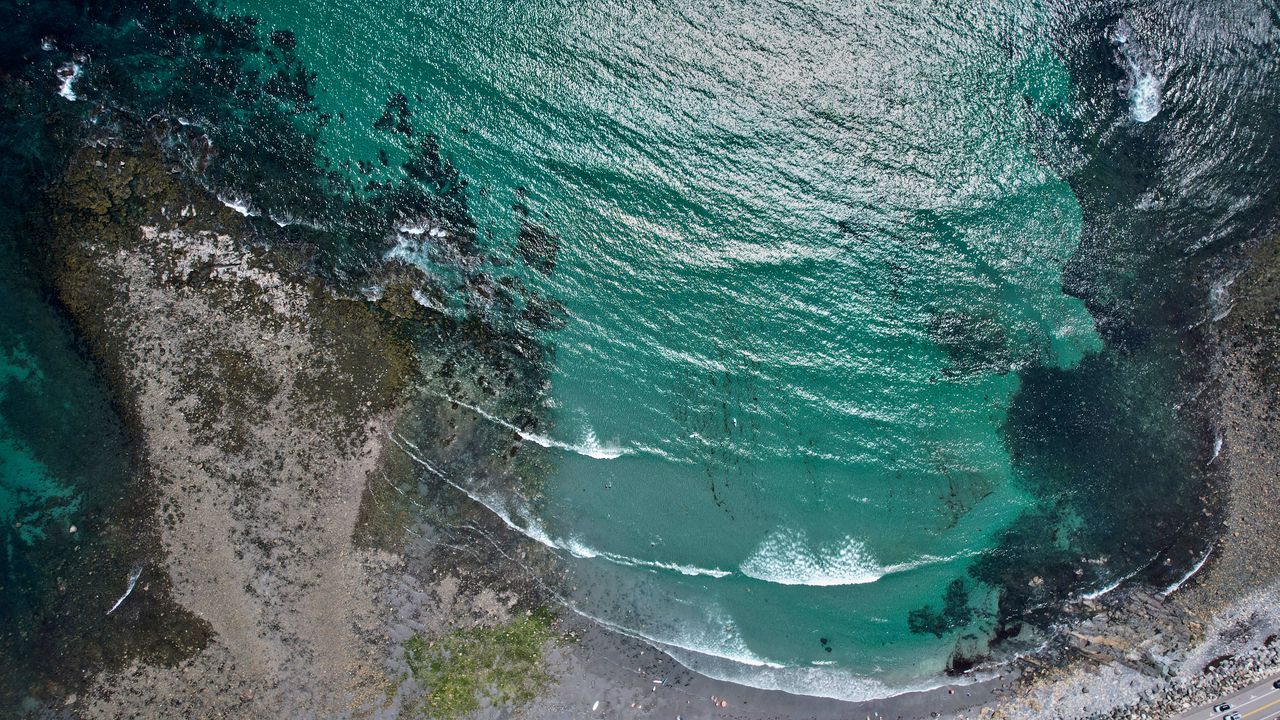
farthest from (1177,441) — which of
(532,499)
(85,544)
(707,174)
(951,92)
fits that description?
(85,544)

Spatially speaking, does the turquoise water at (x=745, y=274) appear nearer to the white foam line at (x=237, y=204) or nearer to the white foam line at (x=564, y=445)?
the white foam line at (x=564, y=445)

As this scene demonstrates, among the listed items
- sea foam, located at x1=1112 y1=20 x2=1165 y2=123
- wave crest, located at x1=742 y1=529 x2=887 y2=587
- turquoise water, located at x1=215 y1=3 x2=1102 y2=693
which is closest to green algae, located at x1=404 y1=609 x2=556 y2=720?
turquoise water, located at x1=215 y1=3 x2=1102 y2=693

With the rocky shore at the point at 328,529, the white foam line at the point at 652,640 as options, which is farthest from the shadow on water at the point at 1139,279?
the white foam line at the point at 652,640

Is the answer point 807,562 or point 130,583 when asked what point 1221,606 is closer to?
point 807,562

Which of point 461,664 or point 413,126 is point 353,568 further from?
point 413,126

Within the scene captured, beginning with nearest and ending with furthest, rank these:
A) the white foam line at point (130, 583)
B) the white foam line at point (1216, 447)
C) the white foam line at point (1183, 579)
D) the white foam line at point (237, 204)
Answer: the white foam line at point (130, 583) → the white foam line at point (237, 204) → the white foam line at point (1183, 579) → the white foam line at point (1216, 447)

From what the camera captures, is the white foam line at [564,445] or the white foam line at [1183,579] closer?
the white foam line at [564,445]

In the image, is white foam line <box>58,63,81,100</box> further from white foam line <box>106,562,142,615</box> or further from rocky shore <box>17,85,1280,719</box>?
white foam line <box>106,562,142,615</box>
